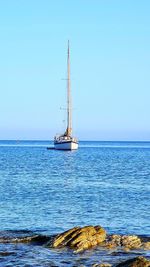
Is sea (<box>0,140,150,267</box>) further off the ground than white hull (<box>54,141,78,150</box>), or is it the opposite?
white hull (<box>54,141,78,150</box>)

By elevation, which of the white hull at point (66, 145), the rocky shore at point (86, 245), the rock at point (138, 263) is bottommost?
the rocky shore at point (86, 245)

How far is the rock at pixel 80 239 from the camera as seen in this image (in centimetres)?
3203

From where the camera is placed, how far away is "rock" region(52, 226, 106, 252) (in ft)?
105

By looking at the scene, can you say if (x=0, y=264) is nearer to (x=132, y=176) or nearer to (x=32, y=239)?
(x=32, y=239)

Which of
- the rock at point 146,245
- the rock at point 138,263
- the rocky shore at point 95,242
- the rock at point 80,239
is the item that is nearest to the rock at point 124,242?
the rocky shore at point 95,242

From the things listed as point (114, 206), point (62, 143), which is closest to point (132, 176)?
point (114, 206)

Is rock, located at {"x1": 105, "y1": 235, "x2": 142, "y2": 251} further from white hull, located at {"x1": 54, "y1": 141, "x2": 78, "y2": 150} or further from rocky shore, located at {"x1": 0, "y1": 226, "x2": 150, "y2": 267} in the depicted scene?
white hull, located at {"x1": 54, "y1": 141, "x2": 78, "y2": 150}

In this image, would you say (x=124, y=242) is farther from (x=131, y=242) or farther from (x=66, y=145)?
(x=66, y=145)

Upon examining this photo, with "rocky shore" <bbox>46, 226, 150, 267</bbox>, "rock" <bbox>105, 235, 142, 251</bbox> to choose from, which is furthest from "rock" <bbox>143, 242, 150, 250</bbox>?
"rock" <bbox>105, 235, 142, 251</bbox>

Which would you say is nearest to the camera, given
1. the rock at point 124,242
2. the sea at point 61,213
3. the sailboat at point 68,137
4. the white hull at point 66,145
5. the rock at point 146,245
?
the sea at point 61,213

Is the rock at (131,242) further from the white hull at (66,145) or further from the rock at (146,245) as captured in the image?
the white hull at (66,145)

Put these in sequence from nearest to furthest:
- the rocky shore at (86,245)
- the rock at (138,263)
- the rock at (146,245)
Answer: the rock at (138,263) < the rocky shore at (86,245) < the rock at (146,245)

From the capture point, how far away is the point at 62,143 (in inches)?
7018

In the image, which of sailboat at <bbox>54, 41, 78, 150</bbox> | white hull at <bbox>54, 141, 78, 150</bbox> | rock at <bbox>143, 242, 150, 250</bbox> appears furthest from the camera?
white hull at <bbox>54, 141, 78, 150</bbox>
